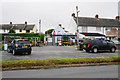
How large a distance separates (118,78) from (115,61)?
4306mm

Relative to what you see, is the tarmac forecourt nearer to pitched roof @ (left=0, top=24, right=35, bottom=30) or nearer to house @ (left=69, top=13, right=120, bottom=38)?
house @ (left=69, top=13, right=120, bottom=38)

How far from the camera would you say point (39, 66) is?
861cm

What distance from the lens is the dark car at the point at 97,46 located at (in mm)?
17016

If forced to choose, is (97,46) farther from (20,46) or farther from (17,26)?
(17,26)

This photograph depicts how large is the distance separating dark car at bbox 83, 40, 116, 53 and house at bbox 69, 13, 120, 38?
72.5 ft

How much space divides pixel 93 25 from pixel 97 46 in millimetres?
25073

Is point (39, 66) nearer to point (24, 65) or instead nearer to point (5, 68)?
point (24, 65)

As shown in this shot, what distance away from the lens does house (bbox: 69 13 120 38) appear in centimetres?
4044

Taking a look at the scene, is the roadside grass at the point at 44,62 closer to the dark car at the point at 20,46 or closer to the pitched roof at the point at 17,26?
the dark car at the point at 20,46

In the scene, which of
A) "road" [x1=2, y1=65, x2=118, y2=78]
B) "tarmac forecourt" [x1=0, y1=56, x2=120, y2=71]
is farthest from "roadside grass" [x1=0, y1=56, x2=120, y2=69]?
"road" [x1=2, y1=65, x2=118, y2=78]

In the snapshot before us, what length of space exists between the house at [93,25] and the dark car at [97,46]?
22.1 metres

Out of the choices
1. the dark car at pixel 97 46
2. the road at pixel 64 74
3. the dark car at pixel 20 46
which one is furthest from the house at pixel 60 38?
the road at pixel 64 74

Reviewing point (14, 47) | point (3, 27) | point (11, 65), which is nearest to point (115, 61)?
point (11, 65)

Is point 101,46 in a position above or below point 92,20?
below
